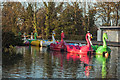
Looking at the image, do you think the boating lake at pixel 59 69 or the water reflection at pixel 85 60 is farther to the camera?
the water reflection at pixel 85 60

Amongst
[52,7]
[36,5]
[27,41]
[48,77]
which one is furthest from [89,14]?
[48,77]

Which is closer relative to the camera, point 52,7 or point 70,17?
point 70,17

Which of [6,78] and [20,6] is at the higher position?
[20,6]

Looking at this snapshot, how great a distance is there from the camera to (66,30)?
5469 cm

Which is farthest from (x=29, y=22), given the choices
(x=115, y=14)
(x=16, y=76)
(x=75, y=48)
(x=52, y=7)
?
(x=16, y=76)

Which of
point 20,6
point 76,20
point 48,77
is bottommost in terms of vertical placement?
point 48,77

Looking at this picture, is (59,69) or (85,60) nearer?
(59,69)

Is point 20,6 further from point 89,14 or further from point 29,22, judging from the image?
point 89,14

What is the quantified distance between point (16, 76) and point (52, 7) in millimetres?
48852

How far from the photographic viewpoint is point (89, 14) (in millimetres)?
54094

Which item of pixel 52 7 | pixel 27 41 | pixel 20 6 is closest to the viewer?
pixel 27 41

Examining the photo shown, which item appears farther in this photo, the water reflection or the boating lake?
the water reflection

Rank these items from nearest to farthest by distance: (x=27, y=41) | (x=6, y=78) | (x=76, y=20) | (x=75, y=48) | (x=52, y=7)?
1. (x=6, y=78)
2. (x=75, y=48)
3. (x=27, y=41)
4. (x=76, y=20)
5. (x=52, y=7)

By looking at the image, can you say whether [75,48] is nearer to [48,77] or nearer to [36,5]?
[48,77]
